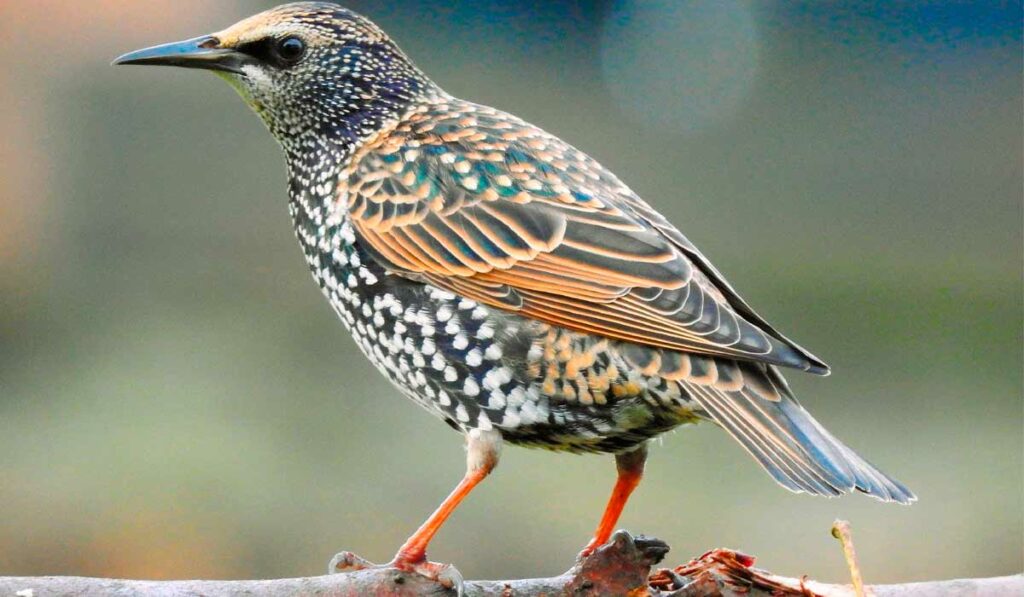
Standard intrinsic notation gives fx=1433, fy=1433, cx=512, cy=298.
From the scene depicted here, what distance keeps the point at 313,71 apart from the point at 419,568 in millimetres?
1312

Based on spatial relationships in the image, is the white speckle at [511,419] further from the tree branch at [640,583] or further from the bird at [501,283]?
the tree branch at [640,583]

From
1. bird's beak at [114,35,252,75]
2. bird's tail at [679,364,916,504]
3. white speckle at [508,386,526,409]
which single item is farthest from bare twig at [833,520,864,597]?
bird's beak at [114,35,252,75]

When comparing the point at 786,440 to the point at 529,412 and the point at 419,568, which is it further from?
the point at 419,568

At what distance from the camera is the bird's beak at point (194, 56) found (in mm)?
3242

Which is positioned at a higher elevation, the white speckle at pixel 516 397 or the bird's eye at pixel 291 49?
the bird's eye at pixel 291 49

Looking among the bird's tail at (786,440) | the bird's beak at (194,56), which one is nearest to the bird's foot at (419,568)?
the bird's tail at (786,440)

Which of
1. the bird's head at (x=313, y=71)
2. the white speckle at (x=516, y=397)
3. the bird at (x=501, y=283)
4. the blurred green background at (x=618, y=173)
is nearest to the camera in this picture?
the bird at (x=501, y=283)

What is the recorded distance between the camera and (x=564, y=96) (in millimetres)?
7738

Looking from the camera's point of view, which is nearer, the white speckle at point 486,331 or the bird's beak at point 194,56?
the white speckle at point 486,331

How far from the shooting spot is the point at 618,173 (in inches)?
285

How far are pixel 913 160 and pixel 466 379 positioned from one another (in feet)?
17.8

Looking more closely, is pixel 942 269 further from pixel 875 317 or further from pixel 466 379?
pixel 466 379

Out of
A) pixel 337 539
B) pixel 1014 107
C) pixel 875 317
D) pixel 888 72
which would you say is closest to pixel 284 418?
pixel 337 539

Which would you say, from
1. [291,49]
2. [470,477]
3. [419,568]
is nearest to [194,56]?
[291,49]
